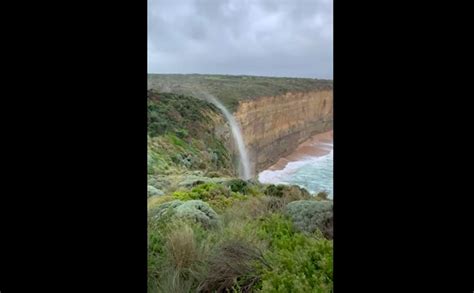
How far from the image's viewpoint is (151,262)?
2.66 metres

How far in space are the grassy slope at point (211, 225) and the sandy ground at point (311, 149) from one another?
0.21m

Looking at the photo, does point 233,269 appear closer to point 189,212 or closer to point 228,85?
point 189,212

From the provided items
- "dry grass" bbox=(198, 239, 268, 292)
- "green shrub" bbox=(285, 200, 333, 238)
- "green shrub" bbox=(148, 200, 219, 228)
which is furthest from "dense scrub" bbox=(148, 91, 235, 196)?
"dry grass" bbox=(198, 239, 268, 292)

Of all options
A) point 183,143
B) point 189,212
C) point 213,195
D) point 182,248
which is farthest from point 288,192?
point 183,143

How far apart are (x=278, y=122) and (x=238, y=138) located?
0.36 m

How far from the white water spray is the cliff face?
0.04 m

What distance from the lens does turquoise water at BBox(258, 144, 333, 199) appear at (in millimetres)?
2965

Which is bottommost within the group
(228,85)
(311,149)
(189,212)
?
(189,212)

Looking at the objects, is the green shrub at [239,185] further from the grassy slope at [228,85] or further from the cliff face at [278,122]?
the grassy slope at [228,85]

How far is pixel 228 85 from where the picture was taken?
3.66 metres

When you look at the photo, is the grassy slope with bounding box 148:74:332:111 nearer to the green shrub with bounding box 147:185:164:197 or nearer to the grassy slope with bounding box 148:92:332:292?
the grassy slope with bounding box 148:92:332:292
